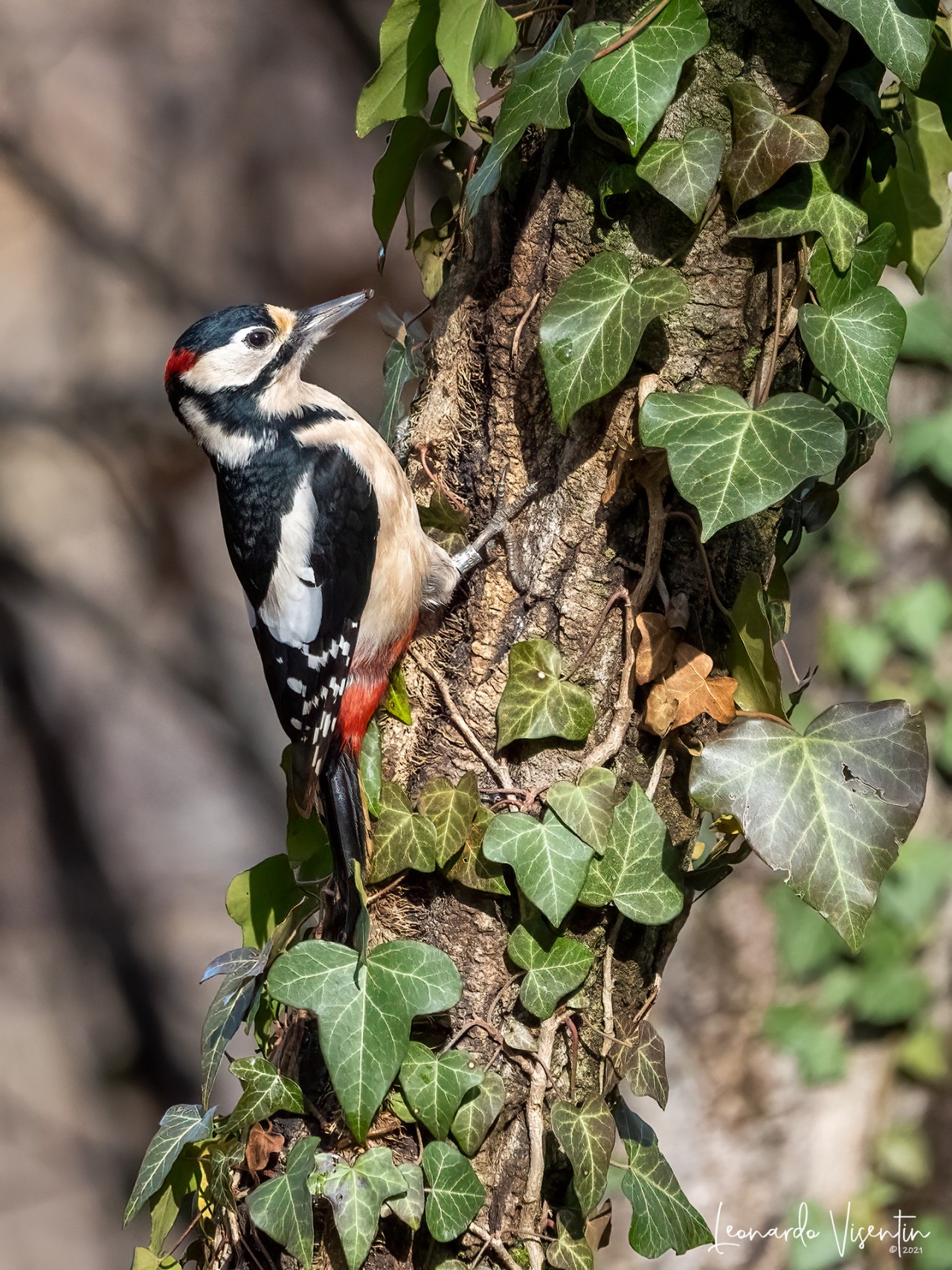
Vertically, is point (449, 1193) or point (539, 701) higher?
point (539, 701)

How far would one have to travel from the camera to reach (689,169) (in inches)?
40.4

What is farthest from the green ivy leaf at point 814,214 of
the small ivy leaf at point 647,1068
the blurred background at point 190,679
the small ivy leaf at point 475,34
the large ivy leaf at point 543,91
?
the blurred background at point 190,679

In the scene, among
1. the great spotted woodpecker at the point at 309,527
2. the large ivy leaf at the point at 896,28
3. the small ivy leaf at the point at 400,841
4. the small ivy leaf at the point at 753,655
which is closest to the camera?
the large ivy leaf at the point at 896,28

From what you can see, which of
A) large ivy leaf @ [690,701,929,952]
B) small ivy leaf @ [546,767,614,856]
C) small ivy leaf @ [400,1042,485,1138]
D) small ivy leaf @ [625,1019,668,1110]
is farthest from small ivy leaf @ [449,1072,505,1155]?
large ivy leaf @ [690,701,929,952]

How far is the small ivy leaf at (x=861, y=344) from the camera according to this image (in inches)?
40.6

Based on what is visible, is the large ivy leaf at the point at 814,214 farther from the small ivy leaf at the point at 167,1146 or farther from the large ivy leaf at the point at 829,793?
the small ivy leaf at the point at 167,1146

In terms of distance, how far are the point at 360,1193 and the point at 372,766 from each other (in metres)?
0.48

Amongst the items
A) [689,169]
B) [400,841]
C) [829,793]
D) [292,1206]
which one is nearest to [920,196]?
[689,169]

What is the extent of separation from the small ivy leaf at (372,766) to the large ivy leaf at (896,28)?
0.94m

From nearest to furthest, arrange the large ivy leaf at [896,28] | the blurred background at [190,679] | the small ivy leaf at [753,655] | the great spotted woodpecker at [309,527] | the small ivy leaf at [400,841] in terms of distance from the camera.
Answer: the large ivy leaf at [896,28]
the small ivy leaf at [753,655]
the small ivy leaf at [400,841]
the great spotted woodpecker at [309,527]
the blurred background at [190,679]

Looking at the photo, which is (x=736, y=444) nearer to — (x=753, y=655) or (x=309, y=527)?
(x=753, y=655)

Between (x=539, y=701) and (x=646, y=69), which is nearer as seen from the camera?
(x=646, y=69)

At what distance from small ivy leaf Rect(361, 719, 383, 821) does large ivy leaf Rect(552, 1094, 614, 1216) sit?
40 centimetres

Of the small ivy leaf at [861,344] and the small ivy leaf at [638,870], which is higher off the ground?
the small ivy leaf at [861,344]
